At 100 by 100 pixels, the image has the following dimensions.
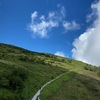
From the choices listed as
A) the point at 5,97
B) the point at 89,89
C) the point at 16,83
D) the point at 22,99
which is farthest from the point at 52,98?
the point at 89,89

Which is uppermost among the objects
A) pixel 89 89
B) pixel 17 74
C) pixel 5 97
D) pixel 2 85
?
pixel 89 89

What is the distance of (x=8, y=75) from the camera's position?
5938 cm

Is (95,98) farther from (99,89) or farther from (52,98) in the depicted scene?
(52,98)

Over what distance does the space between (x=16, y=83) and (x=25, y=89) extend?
2.98 m

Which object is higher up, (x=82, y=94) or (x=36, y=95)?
(x=82, y=94)

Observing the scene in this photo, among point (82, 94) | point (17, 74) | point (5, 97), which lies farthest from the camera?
point (82, 94)

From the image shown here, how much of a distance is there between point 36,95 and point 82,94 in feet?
105

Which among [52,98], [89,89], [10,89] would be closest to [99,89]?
[89,89]

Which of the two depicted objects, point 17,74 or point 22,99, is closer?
point 22,99

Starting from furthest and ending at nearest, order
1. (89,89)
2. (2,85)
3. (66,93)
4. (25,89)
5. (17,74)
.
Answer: (89,89) < (66,93) < (17,74) < (25,89) < (2,85)

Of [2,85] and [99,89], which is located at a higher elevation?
[99,89]

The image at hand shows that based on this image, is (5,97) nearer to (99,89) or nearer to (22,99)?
(22,99)

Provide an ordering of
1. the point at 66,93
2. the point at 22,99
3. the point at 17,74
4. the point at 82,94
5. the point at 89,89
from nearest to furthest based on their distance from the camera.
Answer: the point at 22,99
the point at 17,74
the point at 66,93
the point at 82,94
the point at 89,89

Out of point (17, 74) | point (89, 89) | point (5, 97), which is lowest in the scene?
point (5, 97)
